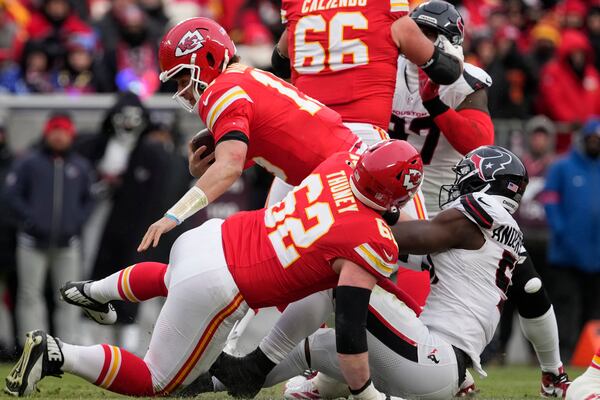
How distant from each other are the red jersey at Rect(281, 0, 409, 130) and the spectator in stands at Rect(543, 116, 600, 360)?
4966 millimetres

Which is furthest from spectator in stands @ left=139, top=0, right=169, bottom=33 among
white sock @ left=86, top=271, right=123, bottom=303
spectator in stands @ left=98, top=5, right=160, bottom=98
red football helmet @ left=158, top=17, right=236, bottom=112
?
white sock @ left=86, top=271, right=123, bottom=303

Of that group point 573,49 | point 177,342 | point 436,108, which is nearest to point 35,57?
point 573,49

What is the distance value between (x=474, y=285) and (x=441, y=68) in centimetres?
120

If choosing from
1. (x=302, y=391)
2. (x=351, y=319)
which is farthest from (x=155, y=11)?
(x=351, y=319)

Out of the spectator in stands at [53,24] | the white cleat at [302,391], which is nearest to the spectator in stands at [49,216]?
the spectator in stands at [53,24]

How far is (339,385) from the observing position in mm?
6551

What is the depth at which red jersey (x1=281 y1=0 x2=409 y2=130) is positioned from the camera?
672cm

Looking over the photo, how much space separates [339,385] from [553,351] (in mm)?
1181

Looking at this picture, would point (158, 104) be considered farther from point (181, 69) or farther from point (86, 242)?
point (181, 69)

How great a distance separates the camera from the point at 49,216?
35.7 ft

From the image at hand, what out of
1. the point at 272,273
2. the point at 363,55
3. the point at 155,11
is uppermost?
the point at 363,55

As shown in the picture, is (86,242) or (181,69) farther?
(86,242)

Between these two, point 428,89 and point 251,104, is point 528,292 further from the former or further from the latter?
point 251,104

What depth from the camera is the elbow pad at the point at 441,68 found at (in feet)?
21.8
